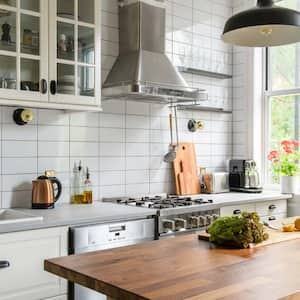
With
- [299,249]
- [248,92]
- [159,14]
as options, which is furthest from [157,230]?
[248,92]

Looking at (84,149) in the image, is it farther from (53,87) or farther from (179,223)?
(179,223)

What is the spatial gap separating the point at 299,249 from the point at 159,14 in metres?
2.44

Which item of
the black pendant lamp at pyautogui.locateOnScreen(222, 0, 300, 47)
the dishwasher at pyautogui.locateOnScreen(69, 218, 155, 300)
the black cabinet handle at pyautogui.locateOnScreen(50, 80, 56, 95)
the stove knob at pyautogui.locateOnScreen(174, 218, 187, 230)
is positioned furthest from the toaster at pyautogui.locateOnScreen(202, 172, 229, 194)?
the black pendant lamp at pyautogui.locateOnScreen(222, 0, 300, 47)

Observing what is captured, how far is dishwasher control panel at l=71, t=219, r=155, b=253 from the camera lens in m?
2.58

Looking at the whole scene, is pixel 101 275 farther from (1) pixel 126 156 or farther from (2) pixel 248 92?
(2) pixel 248 92

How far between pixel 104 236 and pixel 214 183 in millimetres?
1702

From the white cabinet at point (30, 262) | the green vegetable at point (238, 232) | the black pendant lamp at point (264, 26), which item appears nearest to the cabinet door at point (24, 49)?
the white cabinet at point (30, 262)

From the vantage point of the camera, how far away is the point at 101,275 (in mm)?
1476

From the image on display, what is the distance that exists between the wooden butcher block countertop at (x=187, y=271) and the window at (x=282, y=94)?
2622 millimetres

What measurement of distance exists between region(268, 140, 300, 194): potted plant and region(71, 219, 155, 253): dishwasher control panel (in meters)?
1.65

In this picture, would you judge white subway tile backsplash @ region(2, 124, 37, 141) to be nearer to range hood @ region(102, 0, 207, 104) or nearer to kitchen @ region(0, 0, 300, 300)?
kitchen @ region(0, 0, 300, 300)

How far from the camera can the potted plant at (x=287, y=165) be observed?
409cm

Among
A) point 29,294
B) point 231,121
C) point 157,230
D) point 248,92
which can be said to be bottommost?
point 29,294

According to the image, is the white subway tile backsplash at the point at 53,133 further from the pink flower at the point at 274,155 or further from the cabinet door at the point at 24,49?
the pink flower at the point at 274,155
